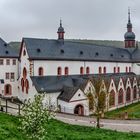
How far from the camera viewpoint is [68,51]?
55.6 m

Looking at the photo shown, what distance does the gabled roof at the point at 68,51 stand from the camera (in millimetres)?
50188

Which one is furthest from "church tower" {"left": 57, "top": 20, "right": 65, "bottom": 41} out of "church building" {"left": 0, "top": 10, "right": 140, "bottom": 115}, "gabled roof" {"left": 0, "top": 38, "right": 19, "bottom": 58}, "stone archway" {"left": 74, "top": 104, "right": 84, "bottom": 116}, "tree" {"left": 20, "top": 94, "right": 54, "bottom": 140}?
"tree" {"left": 20, "top": 94, "right": 54, "bottom": 140}

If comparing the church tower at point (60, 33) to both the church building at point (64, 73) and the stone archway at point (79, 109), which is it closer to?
the church building at point (64, 73)

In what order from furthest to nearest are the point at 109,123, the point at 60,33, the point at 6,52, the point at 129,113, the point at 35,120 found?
1. the point at 60,33
2. the point at 6,52
3. the point at 129,113
4. the point at 109,123
5. the point at 35,120

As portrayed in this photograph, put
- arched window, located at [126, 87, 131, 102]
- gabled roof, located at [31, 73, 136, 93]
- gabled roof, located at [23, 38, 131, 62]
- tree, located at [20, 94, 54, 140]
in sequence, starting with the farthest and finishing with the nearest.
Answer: arched window, located at [126, 87, 131, 102], gabled roof, located at [23, 38, 131, 62], gabled roof, located at [31, 73, 136, 93], tree, located at [20, 94, 54, 140]

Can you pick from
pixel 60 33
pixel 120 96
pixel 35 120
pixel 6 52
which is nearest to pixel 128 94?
pixel 120 96

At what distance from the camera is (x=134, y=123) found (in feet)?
115

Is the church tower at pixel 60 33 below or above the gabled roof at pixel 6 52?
above

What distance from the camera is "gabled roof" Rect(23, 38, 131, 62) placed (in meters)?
50.2

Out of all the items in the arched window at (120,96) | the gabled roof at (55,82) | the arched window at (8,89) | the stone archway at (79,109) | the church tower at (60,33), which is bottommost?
the stone archway at (79,109)

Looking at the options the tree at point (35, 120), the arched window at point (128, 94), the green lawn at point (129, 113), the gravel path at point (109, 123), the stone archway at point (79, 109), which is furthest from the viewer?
the arched window at point (128, 94)

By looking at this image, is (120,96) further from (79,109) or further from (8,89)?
(8,89)

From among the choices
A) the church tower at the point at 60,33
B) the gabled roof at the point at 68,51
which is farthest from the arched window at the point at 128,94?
the church tower at the point at 60,33

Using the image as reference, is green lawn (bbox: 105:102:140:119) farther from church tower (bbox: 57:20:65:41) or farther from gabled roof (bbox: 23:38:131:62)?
church tower (bbox: 57:20:65:41)
